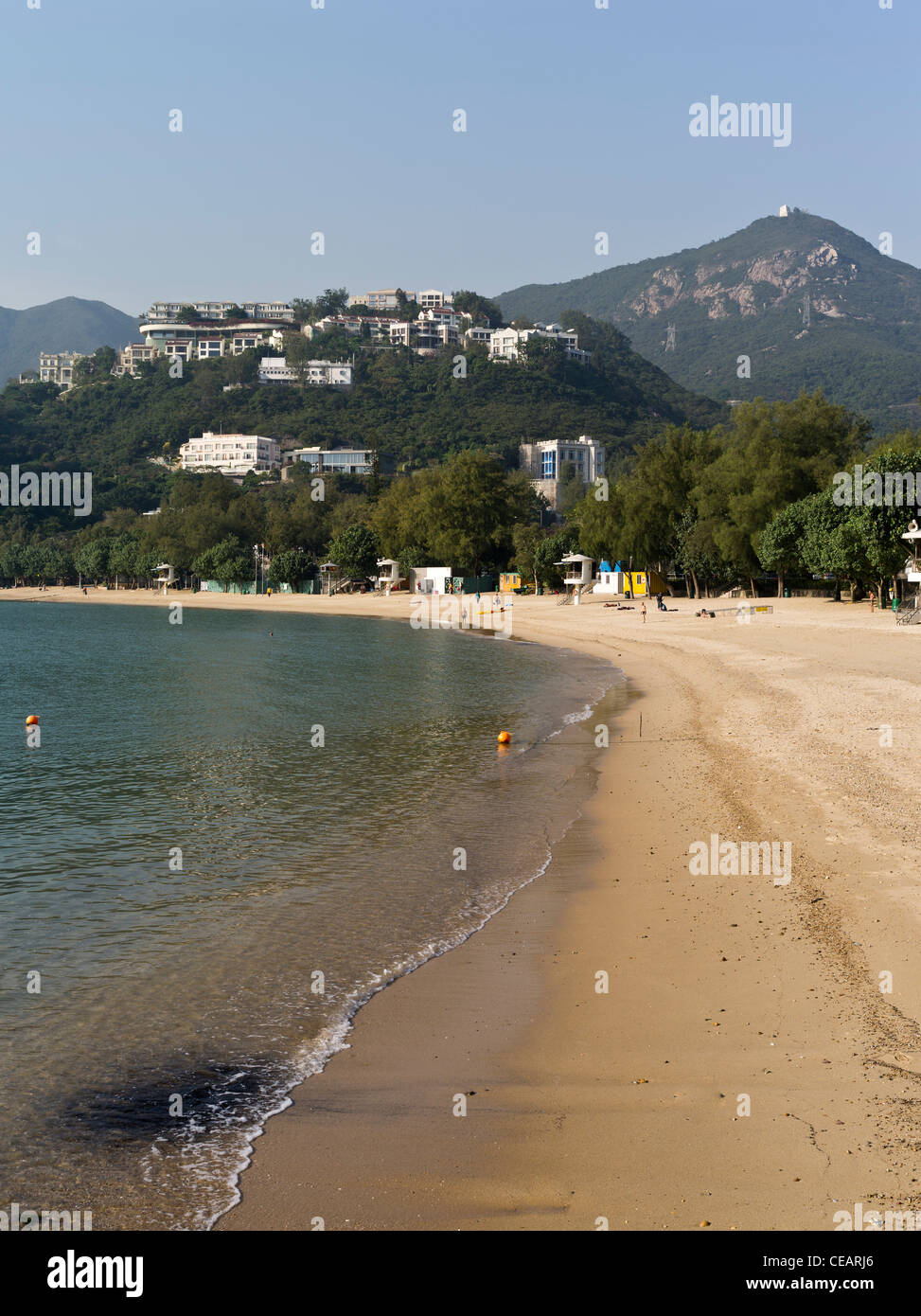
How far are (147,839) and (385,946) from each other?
271 inches

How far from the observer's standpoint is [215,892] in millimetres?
13852

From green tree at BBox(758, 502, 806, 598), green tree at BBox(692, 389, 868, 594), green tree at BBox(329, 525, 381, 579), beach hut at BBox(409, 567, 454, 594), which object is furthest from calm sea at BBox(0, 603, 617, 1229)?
green tree at BBox(329, 525, 381, 579)

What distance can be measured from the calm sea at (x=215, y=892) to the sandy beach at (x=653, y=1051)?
2.07 feet

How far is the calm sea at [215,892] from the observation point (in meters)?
7.56

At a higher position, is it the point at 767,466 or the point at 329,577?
the point at 767,466
